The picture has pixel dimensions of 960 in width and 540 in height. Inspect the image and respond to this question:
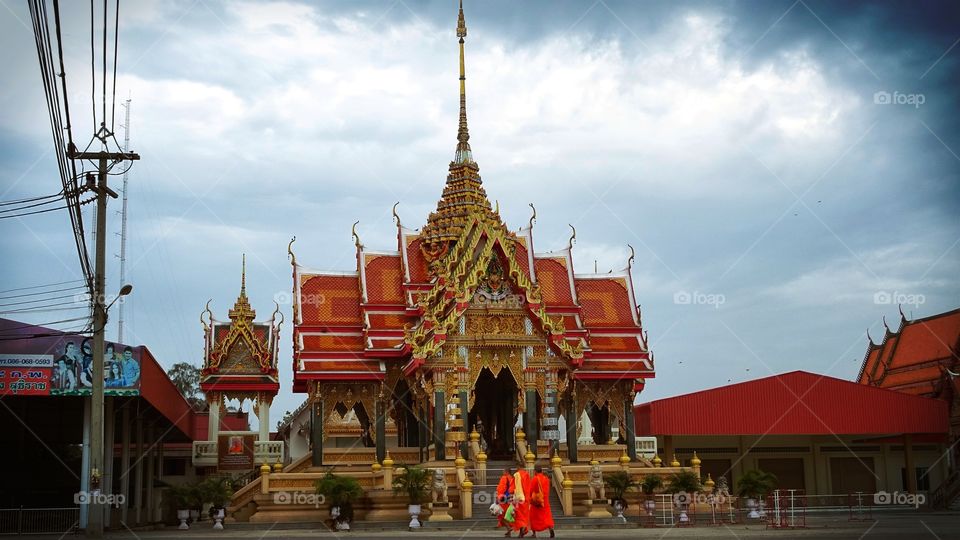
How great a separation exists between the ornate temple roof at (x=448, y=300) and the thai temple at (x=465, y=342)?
0.05 meters

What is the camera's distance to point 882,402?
4438 centimetres

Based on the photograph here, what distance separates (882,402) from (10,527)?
1259 inches

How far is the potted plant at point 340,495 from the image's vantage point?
2872 centimetres

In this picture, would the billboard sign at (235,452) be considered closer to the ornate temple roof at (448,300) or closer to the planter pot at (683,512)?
the ornate temple roof at (448,300)

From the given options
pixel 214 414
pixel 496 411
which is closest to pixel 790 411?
pixel 496 411

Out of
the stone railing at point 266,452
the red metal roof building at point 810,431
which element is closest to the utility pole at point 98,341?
the stone railing at point 266,452

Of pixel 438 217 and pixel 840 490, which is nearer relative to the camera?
pixel 438 217

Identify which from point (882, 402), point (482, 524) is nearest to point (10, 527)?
point (482, 524)

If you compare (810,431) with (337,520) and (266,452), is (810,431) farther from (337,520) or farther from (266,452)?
(337,520)

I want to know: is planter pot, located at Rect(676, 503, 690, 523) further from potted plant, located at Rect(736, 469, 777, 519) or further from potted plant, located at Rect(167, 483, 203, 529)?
potted plant, located at Rect(167, 483, 203, 529)

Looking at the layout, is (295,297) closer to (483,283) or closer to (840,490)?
(483,283)

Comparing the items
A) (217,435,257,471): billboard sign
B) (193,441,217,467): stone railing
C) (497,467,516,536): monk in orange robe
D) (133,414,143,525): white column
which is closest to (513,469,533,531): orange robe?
(497,467,516,536): monk in orange robe

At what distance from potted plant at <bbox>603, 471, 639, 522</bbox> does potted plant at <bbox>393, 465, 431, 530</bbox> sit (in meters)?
5.24

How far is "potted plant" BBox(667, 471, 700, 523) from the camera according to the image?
101ft
